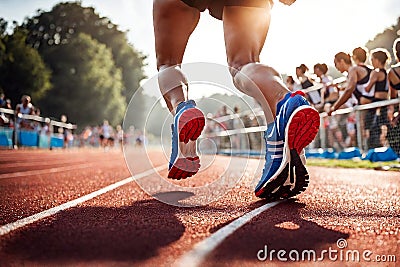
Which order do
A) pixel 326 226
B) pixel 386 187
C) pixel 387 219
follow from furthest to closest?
pixel 386 187, pixel 387 219, pixel 326 226

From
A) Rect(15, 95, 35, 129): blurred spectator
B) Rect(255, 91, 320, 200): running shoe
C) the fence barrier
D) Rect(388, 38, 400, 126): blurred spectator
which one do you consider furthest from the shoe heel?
Rect(15, 95, 35, 129): blurred spectator

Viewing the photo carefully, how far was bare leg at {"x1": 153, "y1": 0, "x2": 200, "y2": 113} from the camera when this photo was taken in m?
2.60

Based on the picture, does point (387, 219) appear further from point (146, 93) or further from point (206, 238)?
point (146, 93)

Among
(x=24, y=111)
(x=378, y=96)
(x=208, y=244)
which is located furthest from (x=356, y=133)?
(x=24, y=111)

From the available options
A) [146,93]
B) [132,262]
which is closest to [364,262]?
[132,262]

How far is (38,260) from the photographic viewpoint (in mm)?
1183

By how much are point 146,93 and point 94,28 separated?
162 feet

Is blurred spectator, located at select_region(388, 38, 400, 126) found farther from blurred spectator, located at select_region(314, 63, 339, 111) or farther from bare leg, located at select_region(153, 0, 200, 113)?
bare leg, located at select_region(153, 0, 200, 113)

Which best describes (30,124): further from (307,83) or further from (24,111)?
(307,83)

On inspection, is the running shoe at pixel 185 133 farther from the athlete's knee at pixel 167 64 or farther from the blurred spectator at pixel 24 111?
the blurred spectator at pixel 24 111

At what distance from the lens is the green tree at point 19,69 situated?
32231 millimetres

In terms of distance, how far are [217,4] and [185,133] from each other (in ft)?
2.69

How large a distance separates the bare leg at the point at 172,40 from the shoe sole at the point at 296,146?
0.78 m

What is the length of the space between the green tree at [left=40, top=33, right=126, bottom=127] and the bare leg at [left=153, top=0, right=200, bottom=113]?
3875cm
